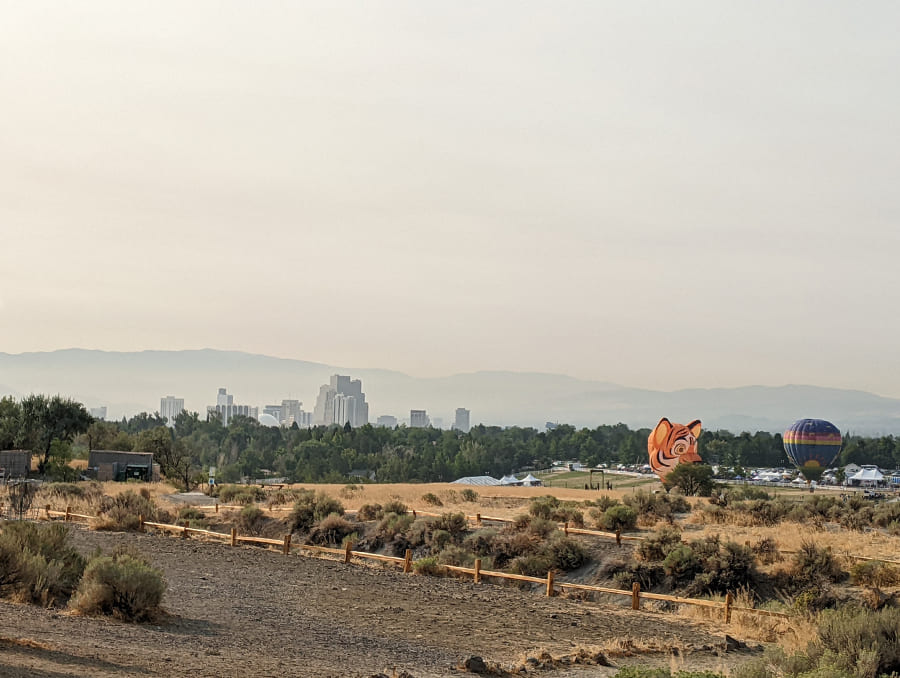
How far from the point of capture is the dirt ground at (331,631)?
13.8 m

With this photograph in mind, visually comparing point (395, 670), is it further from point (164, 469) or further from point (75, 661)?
point (164, 469)

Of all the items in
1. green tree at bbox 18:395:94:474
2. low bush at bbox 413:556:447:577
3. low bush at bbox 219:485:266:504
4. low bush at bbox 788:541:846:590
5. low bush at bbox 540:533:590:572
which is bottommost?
low bush at bbox 219:485:266:504

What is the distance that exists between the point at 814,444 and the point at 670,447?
30982 mm

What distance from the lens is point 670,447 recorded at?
71312mm

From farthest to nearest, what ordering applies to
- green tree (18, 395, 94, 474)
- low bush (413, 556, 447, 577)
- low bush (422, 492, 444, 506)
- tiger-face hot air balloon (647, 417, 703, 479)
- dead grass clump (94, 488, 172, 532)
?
green tree (18, 395, 94, 474) → tiger-face hot air balloon (647, 417, 703, 479) → low bush (422, 492, 444, 506) → dead grass clump (94, 488, 172, 532) → low bush (413, 556, 447, 577)

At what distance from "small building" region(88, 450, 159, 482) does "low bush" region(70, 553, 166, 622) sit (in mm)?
58058

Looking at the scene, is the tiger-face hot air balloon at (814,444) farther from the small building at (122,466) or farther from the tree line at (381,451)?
the small building at (122,466)

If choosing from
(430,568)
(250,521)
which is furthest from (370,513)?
(430,568)

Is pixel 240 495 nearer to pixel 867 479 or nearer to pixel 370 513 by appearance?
pixel 370 513

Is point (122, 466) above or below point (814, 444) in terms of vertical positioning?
below

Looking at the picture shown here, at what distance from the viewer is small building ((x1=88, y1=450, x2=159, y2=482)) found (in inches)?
2916

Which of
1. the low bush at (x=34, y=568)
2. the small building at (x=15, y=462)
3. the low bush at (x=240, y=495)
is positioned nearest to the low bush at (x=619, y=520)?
the low bush at (x=34, y=568)

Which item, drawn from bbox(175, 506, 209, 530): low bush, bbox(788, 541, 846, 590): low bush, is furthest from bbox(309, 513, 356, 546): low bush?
bbox(788, 541, 846, 590): low bush

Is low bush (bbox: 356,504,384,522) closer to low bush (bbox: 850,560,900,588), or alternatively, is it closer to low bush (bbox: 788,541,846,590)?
low bush (bbox: 788,541,846,590)
